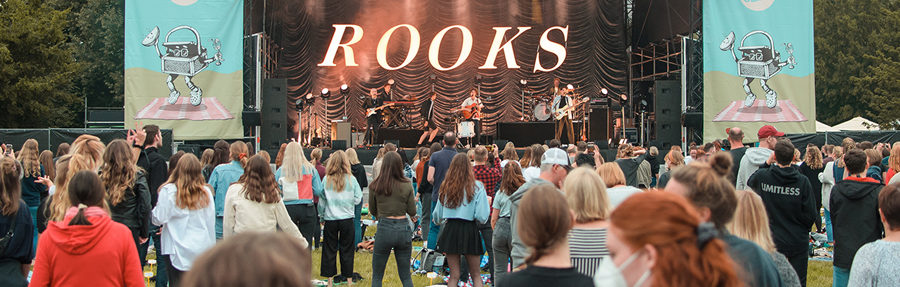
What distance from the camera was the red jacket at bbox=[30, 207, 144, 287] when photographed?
339cm

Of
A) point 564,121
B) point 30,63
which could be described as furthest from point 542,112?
point 30,63

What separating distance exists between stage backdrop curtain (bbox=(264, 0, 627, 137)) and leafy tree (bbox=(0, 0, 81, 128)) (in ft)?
33.7

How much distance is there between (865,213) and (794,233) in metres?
0.51

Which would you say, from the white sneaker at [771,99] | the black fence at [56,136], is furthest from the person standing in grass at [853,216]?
the black fence at [56,136]

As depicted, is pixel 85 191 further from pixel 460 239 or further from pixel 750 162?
pixel 750 162

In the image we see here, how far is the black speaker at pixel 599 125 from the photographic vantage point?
1919 cm

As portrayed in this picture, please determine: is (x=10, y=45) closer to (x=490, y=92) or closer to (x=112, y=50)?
(x=112, y=50)

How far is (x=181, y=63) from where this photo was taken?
15.2 m

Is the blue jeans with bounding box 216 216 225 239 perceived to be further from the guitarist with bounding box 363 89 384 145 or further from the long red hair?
the guitarist with bounding box 363 89 384 145

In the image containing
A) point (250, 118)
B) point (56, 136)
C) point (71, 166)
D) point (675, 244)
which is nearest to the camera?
point (675, 244)

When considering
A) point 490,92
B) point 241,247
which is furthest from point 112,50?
point 241,247

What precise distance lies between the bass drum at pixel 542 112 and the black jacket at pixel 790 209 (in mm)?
14776

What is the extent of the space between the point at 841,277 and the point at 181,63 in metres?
13.4

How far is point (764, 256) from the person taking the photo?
2582mm
